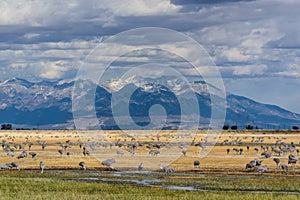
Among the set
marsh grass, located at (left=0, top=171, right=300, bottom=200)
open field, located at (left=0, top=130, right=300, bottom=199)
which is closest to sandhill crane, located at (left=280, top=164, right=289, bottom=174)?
open field, located at (left=0, top=130, right=300, bottom=199)

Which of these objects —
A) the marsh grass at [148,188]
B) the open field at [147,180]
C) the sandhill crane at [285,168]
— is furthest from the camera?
the sandhill crane at [285,168]

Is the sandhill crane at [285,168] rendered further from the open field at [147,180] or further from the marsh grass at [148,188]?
the marsh grass at [148,188]

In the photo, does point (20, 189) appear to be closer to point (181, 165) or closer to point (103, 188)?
point (103, 188)

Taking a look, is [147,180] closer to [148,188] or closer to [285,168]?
[148,188]

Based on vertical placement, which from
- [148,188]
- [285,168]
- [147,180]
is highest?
[285,168]

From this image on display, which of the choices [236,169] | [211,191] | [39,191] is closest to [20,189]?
[39,191]

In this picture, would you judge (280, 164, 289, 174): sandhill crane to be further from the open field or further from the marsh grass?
the marsh grass

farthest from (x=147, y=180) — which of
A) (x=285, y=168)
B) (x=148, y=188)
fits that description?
(x=285, y=168)

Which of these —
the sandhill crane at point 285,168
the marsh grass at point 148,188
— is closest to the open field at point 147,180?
the marsh grass at point 148,188

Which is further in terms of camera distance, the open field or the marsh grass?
the open field

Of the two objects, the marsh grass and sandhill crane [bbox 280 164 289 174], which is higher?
sandhill crane [bbox 280 164 289 174]

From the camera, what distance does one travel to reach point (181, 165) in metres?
81.4

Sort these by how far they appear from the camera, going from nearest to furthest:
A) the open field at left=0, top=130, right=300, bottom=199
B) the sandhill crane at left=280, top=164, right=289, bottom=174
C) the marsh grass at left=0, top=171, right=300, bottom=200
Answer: the marsh grass at left=0, top=171, right=300, bottom=200, the open field at left=0, top=130, right=300, bottom=199, the sandhill crane at left=280, top=164, right=289, bottom=174

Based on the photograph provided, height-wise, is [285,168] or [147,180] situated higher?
Answer: [285,168]
